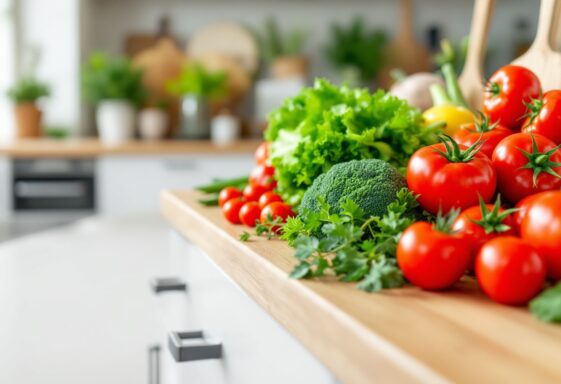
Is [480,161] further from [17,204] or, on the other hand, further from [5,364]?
[17,204]

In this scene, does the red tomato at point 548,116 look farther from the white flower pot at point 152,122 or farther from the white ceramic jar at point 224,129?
the white flower pot at point 152,122

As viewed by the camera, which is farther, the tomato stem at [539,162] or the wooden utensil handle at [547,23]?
the wooden utensil handle at [547,23]

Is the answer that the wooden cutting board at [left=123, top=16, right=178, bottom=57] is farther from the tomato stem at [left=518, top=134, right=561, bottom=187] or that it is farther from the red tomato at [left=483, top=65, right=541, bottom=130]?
the tomato stem at [left=518, top=134, right=561, bottom=187]

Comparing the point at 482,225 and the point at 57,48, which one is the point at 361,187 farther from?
the point at 57,48

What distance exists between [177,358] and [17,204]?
2667mm

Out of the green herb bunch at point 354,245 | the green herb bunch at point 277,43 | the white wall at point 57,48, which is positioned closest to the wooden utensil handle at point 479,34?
the green herb bunch at point 354,245

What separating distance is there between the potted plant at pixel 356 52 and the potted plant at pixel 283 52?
18 centimetres

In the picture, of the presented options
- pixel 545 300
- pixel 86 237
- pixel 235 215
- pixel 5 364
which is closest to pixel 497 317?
pixel 545 300

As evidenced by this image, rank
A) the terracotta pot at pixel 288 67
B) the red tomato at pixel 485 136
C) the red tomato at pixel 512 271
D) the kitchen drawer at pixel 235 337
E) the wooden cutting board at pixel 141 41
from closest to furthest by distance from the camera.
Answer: the red tomato at pixel 512 271, the kitchen drawer at pixel 235 337, the red tomato at pixel 485 136, the terracotta pot at pixel 288 67, the wooden cutting board at pixel 141 41

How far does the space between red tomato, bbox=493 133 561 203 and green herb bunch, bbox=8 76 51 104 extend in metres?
3.28

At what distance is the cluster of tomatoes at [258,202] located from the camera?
2.96ft

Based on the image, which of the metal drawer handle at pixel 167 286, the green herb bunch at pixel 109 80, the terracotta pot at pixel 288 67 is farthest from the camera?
the terracotta pot at pixel 288 67

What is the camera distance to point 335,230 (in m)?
0.65

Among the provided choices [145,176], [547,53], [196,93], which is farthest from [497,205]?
[196,93]
